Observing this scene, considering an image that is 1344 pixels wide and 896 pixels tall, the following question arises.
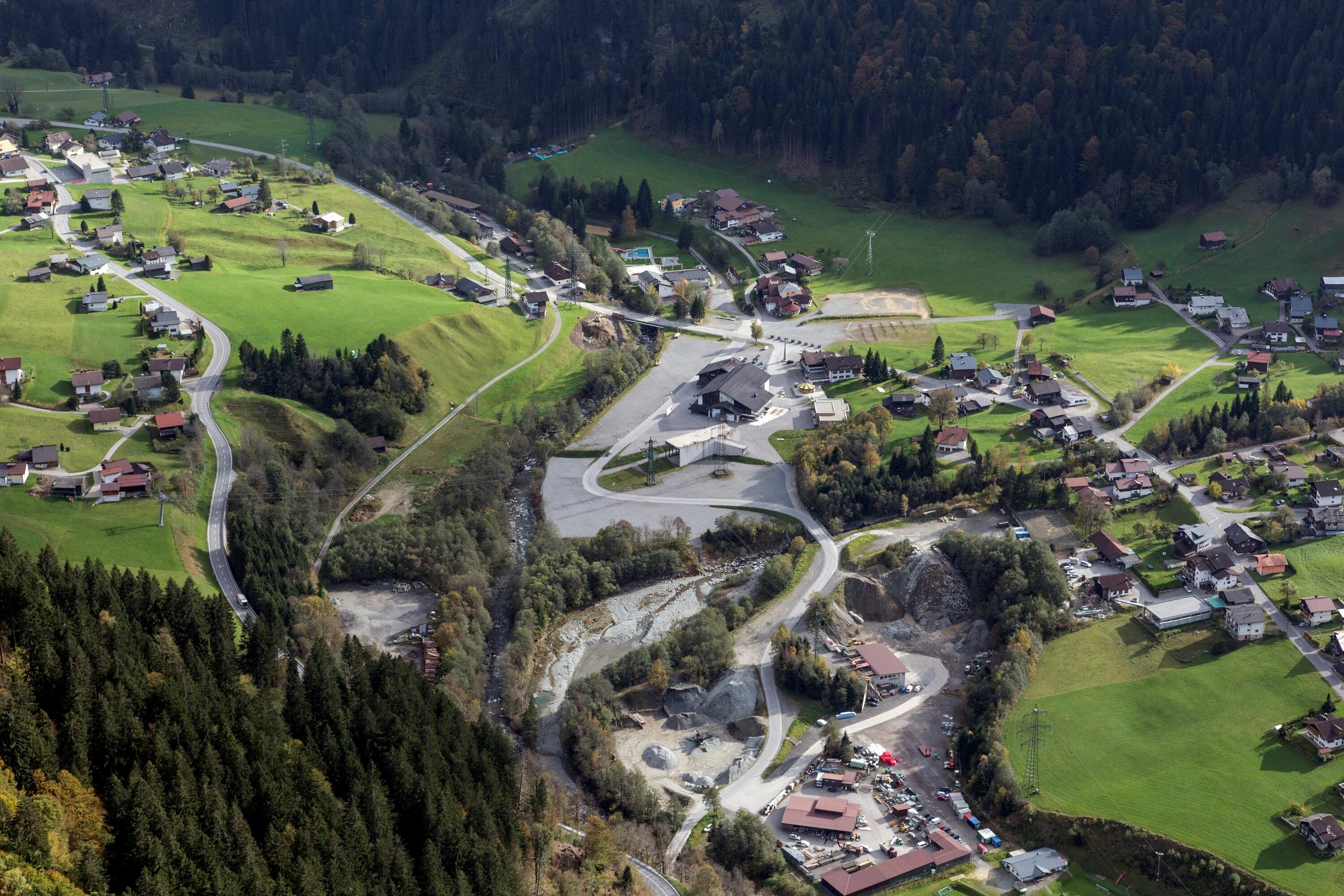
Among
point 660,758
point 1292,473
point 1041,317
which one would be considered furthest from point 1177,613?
point 1041,317

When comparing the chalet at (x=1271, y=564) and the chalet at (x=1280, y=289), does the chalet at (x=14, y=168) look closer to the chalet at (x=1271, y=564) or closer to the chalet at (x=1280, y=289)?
the chalet at (x=1271, y=564)

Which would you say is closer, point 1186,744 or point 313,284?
point 1186,744

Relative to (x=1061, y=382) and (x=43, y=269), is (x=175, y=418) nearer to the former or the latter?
(x=43, y=269)

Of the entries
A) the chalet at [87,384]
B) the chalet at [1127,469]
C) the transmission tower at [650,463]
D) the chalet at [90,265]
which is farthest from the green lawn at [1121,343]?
the chalet at [90,265]

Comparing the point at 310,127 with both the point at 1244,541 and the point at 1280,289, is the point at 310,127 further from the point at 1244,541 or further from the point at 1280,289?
the point at 1244,541

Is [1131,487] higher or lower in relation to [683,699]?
higher
